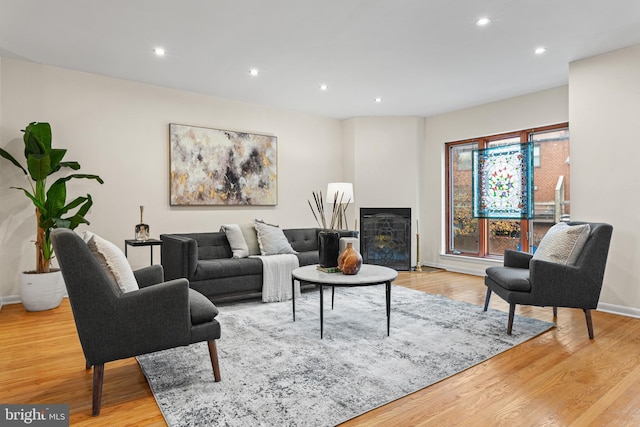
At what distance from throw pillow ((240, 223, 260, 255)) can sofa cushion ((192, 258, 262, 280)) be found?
0.40 m

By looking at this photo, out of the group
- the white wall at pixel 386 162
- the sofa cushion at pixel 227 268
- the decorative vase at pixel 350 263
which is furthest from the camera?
the white wall at pixel 386 162

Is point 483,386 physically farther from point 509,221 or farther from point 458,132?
point 458,132

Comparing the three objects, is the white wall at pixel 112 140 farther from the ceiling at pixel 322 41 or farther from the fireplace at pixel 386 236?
the fireplace at pixel 386 236

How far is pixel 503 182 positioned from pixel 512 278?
9.82 ft

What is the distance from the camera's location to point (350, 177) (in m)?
6.70

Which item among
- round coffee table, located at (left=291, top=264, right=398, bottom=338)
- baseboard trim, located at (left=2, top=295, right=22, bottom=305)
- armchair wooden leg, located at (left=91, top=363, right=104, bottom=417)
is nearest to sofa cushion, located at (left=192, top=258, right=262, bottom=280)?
round coffee table, located at (left=291, top=264, right=398, bottom=338)

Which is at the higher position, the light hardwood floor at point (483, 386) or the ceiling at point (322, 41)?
the ceiling at point (322, 41)

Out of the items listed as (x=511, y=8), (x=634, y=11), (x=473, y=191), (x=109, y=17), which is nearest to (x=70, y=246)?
(x=109, y=17)

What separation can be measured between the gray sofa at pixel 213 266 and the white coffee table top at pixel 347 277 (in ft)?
3.15

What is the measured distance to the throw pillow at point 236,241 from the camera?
457 centimetres

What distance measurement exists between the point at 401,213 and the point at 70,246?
17.4ft

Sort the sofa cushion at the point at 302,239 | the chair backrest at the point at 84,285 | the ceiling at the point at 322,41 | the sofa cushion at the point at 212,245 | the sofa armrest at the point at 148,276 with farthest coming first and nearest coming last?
the sofa cushion at the point at 302,239 → the sofa cushion at the point at 212,245 → the ceiling at the point at 322,41 → the sofa armrest at the point at 148,276 → the chair backrest at the point at 84,285

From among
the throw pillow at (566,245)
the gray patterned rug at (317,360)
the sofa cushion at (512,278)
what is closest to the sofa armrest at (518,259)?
the sofa cushion at (512,278)

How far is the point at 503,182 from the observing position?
5.74m
